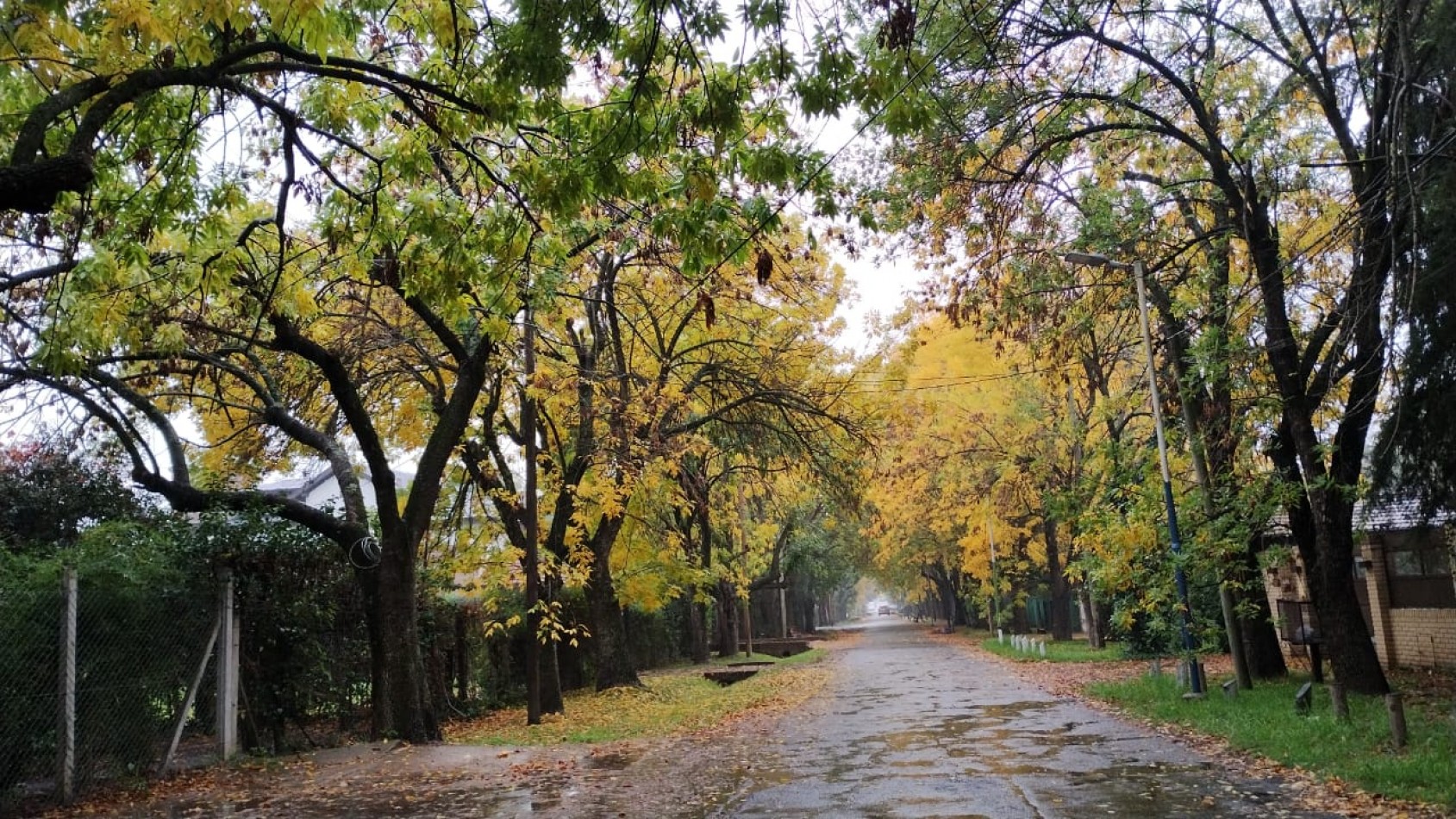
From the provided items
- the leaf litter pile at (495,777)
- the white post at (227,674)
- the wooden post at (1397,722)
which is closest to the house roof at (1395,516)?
the wooden post at (1397,722)

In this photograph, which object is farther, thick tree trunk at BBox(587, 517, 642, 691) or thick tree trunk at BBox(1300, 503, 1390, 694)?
thick tree trunk at BBox(587, 517, 642, 691)

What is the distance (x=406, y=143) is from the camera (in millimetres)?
8547

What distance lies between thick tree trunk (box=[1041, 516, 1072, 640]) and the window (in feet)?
40.0

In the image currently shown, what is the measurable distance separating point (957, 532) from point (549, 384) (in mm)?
25619

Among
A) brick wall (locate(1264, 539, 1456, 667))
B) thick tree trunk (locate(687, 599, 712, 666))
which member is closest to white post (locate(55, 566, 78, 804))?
brick wall (locate(1264, 539, 1456, 667))

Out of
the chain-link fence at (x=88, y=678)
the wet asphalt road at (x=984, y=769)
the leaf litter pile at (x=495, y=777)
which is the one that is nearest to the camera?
the wet asphalt road at (x=984, y=769)

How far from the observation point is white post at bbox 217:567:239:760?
11648mm

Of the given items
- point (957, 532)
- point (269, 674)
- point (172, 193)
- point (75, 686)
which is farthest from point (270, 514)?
point (957, 532)

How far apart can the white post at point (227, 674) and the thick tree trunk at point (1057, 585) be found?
80.5 ft

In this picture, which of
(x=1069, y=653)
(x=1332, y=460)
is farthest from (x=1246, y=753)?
(x=1069, y=653)

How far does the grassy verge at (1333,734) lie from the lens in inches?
322

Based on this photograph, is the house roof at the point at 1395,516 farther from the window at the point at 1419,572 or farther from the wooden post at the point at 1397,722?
the wooden post at the point at 1397,722

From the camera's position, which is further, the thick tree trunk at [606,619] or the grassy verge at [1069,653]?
the grassy verge at [1069,653]

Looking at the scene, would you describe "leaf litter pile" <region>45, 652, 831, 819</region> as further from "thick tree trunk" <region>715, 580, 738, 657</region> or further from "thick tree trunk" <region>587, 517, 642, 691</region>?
"thick tree trunk" <region>715, 580, 738, 657</region>
